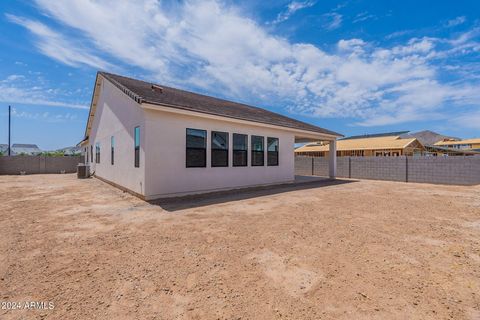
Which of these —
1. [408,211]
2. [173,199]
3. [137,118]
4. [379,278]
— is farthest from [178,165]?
[408,211]

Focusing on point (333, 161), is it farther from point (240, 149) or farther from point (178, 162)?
point (178, 162)

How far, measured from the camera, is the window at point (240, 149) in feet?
31.3

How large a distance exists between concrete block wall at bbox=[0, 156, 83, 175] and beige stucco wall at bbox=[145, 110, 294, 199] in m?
→ 19.6

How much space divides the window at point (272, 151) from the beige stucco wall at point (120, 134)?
5865 mm

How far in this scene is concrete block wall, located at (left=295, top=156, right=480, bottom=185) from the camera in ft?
39.3

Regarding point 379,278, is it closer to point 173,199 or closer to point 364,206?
point 364,206

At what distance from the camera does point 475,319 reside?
206 centimetres

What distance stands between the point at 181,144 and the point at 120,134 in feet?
12.4

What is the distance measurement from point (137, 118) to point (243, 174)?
4.71 metres

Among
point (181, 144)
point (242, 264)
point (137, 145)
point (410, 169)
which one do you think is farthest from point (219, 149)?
point (410, 169)

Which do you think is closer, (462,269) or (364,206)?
(462,269)

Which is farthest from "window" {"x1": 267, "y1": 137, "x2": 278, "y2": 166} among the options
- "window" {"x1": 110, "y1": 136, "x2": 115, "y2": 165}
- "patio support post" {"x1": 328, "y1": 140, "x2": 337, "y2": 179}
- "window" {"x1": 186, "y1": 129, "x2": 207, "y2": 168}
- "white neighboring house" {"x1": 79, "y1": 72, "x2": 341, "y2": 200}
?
"window" {"x1": 110, "y1": 136, "x2": 115, "y2": 165}

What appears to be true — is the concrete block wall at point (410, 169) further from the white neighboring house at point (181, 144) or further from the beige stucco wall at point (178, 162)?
the beige stucco wall at point (178, 162)

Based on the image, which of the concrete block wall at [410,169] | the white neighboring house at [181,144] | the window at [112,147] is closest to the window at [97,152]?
the white neighboring house at [181,144]
